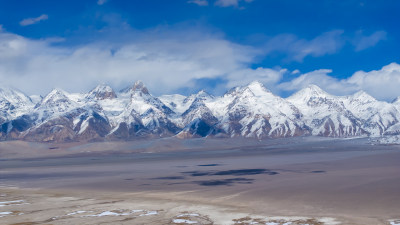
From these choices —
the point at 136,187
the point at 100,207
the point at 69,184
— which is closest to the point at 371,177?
the point at 136,187

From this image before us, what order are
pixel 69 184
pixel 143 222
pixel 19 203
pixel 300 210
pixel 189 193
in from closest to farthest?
1. pixel 143 222
2. pixel 300 210
3. pixel 19 203
4. pixel 189 193
5. pixel 69 184

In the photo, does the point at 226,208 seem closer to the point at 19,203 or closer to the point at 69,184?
the point at 19,203

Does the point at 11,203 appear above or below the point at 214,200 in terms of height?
above

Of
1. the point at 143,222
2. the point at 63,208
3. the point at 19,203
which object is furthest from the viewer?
the point at 19,203

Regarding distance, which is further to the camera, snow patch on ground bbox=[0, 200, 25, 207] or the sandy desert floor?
snow patch on ground bbox=[0, 200, 25, 207]

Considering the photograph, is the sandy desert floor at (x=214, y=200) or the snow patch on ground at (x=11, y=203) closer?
the sandy desert floor at (x=214, y=200)

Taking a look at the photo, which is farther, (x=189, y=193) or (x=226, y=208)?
(x=189, y=193)

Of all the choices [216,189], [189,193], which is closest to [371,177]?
[216,189]

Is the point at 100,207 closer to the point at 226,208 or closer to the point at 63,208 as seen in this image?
the point at 63,208

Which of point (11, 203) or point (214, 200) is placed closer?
point (214, 200)
